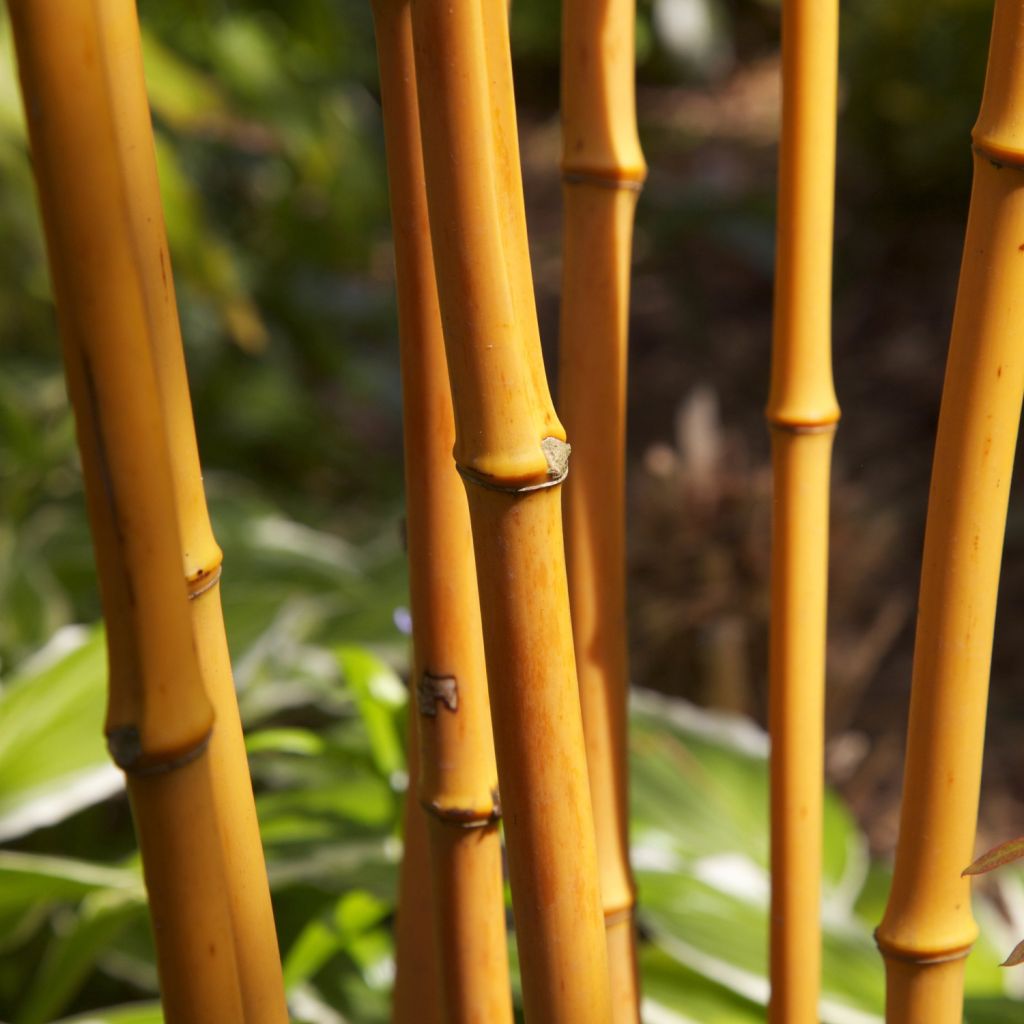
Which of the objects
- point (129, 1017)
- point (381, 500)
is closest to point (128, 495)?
point (129, 1017)

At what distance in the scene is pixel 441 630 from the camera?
34 centimetres

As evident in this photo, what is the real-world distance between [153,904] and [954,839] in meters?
0.22

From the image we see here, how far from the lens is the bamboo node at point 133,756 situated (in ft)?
0.80

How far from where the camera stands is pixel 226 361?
1.66 m

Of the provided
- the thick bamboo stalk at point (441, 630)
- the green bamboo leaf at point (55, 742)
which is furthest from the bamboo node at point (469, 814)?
the green bamboo leaf at point (55, 742)

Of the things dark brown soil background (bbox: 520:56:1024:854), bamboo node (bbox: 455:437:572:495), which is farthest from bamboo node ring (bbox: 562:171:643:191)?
dark brown soil background (bbox: 520:56:1024:854)

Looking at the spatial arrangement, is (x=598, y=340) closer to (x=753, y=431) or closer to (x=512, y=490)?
(x=512, y=490)

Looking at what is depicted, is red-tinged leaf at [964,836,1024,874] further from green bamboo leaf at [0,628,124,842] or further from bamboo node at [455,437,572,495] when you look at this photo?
green bamboo leaf at [0,628,124,842]

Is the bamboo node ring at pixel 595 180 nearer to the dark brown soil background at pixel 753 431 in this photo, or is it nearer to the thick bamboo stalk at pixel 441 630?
the thick bamboo stalk at pixel 441 630

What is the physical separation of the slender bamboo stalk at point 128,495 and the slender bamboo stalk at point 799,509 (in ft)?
0.65

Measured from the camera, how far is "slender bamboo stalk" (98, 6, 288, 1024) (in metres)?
0.24

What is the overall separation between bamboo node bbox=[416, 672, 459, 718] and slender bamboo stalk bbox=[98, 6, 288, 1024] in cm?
6

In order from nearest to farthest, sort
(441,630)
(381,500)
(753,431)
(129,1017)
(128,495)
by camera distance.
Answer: (128,495) < (441,630) < (129,1017) < (381,500) < (753,431)

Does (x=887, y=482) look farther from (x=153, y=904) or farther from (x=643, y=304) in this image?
(x=153, y=904)
